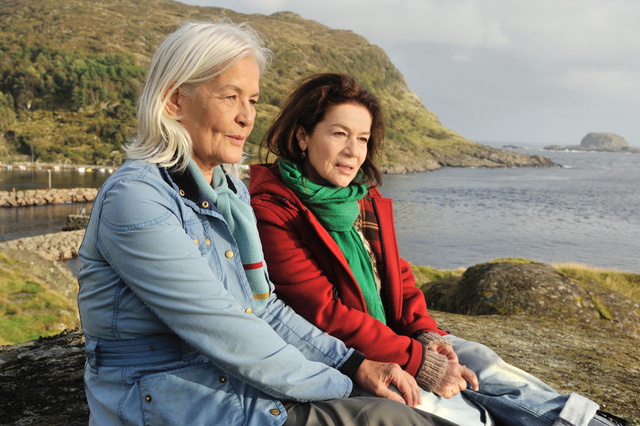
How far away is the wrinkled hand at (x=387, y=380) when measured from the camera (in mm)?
2453

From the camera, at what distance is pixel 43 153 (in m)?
107

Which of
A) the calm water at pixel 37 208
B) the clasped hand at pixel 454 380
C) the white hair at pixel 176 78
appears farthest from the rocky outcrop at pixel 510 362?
the calm water at pixel 37 208

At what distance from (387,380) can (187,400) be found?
1000mm

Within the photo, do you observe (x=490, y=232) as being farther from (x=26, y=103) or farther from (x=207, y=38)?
(x=26, y=103)

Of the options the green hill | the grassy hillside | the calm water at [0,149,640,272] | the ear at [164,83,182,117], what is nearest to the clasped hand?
the ear at [164,83,182,117]

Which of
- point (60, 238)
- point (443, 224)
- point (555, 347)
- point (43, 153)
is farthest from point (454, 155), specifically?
point (555, 347)

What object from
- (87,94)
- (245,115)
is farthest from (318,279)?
(87,94)

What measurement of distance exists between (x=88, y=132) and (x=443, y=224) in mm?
94452

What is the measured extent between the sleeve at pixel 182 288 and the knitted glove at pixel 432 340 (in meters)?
1.17

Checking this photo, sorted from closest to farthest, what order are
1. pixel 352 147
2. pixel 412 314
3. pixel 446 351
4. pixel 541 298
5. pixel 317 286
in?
1. pixel 317 286
2. pixel 446 351
3. pixel 352 147
4. pixel 412 314
5. pixel 541 298

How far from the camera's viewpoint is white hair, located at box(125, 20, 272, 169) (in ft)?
7.14

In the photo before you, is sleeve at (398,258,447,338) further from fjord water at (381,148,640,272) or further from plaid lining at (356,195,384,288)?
fjord water at (381,148,640,272)

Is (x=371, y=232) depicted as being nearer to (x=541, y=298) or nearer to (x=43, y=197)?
(x=541, y=298)

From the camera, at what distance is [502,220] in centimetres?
6231
